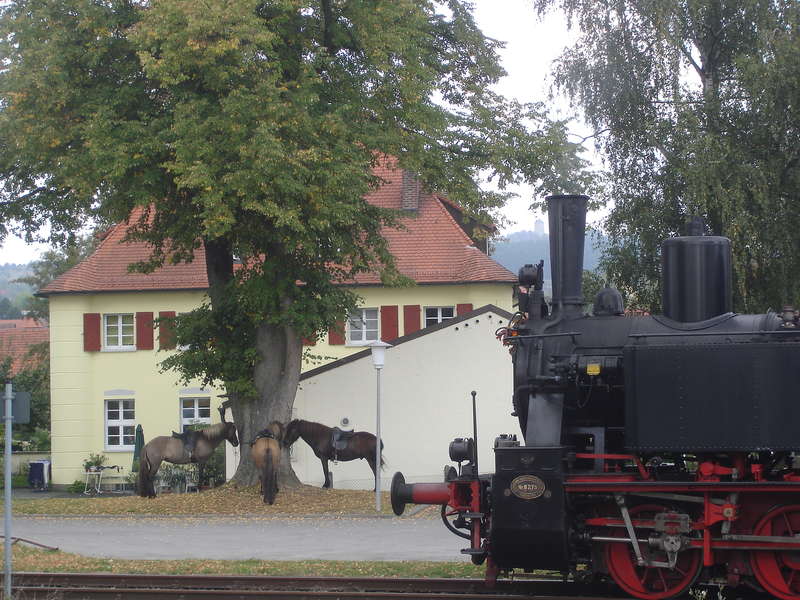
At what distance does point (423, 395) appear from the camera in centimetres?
2425

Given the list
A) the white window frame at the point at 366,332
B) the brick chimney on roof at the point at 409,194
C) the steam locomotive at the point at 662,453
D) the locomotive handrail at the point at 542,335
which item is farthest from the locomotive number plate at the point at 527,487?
the brick chimney on roof at the point at 409,194

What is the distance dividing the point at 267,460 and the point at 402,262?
37.1ft

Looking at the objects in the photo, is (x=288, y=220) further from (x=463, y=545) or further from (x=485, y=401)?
(x=485, y=401)

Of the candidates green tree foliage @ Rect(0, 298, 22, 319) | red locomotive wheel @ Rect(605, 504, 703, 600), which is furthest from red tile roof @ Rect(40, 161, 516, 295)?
green tree foliage @ Rect(0, 298, 22, 319)

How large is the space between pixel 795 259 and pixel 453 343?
27.9 feet

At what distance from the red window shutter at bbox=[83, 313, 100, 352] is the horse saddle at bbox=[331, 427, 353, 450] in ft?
38.0

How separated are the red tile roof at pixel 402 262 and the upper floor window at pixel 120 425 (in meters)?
3.83

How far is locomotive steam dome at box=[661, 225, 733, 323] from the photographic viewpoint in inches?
352

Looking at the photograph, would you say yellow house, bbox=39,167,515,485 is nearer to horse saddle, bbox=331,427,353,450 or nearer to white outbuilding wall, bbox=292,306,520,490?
white outbuilding wall, bbox=292,306,520,490

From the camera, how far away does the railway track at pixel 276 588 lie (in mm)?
9484

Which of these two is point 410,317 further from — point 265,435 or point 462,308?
point 265,435

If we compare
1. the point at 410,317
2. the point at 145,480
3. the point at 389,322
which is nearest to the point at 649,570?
the point at 145,480

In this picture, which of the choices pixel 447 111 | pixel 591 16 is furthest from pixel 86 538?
pixel 591 16

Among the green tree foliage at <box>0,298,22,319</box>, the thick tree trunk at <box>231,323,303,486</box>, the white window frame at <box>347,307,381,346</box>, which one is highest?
the green tree foliage at <box>0,298,22,319</box>
